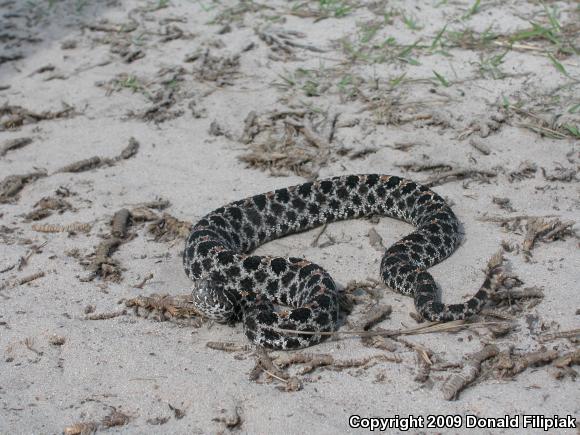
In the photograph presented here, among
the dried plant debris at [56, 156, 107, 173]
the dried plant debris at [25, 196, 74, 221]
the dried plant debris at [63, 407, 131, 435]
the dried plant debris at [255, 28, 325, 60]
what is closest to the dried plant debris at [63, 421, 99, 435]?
the dried plant debris at [63, 407, 131, 435]

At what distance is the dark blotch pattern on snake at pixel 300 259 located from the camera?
307 inches

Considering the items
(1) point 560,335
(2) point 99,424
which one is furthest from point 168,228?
(1) point 560,335

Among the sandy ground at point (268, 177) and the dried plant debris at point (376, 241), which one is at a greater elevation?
the sandy ground at point (268, 177)

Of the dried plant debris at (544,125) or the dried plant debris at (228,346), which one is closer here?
the dried plant debris at (228,346)

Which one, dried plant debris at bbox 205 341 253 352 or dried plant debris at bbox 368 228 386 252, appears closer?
dried plant debris at bbox 205 341 253 352

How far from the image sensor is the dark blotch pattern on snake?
7.80 m

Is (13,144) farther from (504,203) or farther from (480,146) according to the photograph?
(504,203)

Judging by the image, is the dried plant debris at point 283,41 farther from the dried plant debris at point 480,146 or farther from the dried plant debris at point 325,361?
the dried plant debris at point 325,361

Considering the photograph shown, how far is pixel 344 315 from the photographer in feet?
27.0

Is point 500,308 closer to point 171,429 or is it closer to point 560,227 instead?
point 560,227

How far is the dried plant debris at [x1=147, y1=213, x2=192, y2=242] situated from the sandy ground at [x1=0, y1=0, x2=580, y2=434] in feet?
0.11

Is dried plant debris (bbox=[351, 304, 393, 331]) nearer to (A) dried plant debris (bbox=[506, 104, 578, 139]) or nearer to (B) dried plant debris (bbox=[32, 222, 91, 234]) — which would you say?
(B) dried plant debris (bbox=[32, 222, 91, 234])

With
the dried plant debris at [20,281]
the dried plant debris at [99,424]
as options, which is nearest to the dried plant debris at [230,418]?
the dried plant debris at [99,424]

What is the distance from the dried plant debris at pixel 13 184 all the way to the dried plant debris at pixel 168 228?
2.18m
